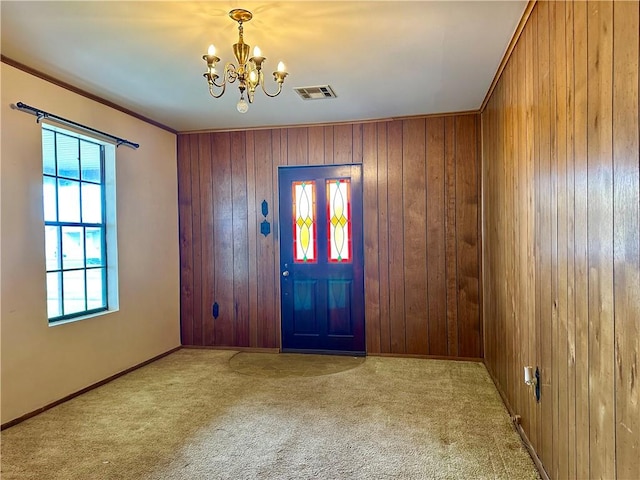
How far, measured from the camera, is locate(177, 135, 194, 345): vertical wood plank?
5.09m

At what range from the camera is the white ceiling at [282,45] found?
2354mm

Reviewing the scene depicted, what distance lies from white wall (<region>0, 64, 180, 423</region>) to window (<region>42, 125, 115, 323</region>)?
0.14m

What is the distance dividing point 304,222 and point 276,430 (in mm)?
2454

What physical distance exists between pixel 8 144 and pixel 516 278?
3567mm

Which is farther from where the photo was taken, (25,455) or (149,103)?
(149,103)

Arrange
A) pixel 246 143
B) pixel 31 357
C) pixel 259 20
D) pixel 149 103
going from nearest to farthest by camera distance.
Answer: pixel 259 20 → pixel 31 357 → pixel 149 103 → pixel 246 143

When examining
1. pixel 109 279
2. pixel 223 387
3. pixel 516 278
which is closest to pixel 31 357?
pixel 109 279

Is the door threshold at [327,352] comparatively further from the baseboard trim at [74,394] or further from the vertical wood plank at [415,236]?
the baseboard trim at [74,394]

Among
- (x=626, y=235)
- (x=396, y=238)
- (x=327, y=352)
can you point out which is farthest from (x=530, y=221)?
(x=327, y=352)

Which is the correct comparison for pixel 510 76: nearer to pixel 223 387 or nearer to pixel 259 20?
pixel 259 20

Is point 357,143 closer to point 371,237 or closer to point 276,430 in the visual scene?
point 371,237

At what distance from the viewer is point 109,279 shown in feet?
13.1

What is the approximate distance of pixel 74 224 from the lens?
11.9ft

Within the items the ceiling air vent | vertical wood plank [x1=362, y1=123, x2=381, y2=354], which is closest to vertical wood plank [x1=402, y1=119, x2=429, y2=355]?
vertical wood plank [x1=362, y1=123, x2=381, y2=354]
